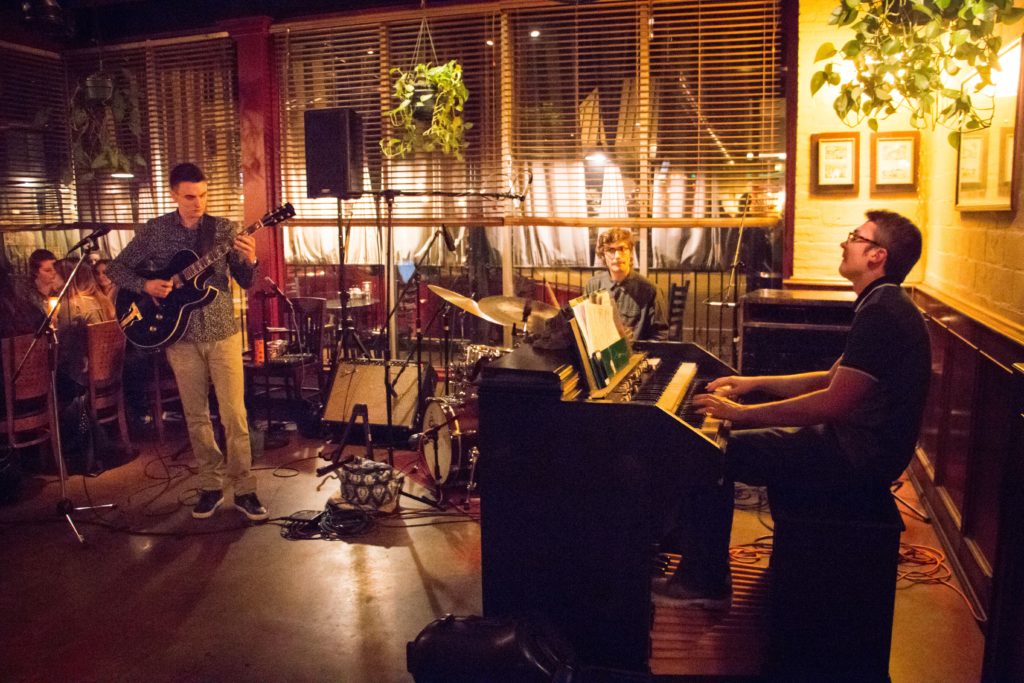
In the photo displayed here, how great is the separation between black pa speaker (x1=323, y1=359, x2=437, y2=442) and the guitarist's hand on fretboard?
1599 millimetres

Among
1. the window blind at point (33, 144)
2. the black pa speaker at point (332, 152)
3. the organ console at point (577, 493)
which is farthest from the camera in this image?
the window blind at point (33, 144)

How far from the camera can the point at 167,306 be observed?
3969 millimetres

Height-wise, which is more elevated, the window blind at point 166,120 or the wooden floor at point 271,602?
the window blind at point 166,120

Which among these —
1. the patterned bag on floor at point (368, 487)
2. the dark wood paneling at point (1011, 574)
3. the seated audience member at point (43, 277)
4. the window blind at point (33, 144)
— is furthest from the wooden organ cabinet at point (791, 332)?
the window blind at point (33, 144)

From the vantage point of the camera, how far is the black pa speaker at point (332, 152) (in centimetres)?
510


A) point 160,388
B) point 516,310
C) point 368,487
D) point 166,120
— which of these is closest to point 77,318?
point 160,388

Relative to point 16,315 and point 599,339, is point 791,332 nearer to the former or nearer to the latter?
point 599,339

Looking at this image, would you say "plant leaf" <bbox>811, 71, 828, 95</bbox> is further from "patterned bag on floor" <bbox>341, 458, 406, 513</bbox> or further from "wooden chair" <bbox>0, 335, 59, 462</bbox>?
"wooden chair" <bbox>0, 335, 59, 462</bbox>

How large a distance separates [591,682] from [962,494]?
1930 millimetres

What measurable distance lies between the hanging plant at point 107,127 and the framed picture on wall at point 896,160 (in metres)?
5.81

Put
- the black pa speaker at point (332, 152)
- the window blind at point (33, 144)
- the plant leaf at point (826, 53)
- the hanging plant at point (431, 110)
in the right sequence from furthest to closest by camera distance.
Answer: the window blind at point (33, 144) < the hanging plant at point (431, 110) < the black pa speaker at point (332, 152) < the plant leaf at point (826, 53)

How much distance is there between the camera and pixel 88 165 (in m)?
6.99

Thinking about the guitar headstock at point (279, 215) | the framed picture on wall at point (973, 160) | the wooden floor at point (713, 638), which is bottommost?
the wooden floor at point (713, 638)

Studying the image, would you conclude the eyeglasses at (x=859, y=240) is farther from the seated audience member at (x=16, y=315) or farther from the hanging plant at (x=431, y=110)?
the seated audience member at (x=16, y=315)
